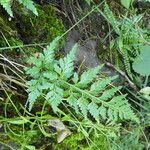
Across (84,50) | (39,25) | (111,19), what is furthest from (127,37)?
(39,25)

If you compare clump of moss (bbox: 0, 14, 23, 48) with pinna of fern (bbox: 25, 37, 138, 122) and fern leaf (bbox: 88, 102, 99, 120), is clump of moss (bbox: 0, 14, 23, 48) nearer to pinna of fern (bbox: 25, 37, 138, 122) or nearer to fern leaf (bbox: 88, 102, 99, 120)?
pinna of fern (bbox: 25, 37, 138, 122)

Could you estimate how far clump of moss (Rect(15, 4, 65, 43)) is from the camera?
2.10 meters

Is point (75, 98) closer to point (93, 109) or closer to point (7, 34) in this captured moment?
point (93, 109)

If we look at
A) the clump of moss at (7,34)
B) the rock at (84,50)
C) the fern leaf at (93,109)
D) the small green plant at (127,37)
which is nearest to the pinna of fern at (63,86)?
the fern leaf at (93,109)

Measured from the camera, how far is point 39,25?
2152mm

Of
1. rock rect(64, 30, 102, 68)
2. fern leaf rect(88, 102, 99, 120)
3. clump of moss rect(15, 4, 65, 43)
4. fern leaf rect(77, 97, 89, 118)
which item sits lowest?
fern leaf rect(88, 102, 99, 120)

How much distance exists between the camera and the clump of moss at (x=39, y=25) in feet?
6.89

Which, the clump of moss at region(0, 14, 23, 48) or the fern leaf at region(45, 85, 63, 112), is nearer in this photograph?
the fern leaf at region(45, 85, 63, 112)

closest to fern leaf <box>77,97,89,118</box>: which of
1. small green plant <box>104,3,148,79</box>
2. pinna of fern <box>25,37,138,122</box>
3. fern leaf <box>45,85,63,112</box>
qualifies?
pinna of fern <box>25,37,138,122</box>

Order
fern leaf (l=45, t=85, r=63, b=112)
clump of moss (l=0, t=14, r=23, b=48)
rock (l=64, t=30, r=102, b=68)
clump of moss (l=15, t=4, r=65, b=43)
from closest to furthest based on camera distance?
fern leaf (l=45, t=85, r=63, b=112)
clump of moss (l=0, t=14, r=23, b=48)
clump of moss (l=15, t=4, r=65, b=43)
rock (l=64, t=30, r=102, b=68)

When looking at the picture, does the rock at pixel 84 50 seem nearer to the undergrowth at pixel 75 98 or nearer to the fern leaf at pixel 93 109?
the undergrowth at pixel 75 98

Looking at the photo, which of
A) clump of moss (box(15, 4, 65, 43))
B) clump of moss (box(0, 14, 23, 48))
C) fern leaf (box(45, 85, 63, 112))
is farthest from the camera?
clump of moss (box(15, 4, 65, 43))

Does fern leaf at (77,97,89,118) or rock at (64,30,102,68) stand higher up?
rock at (64,30,102,68)

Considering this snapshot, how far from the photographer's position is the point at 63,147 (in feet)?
6.85
